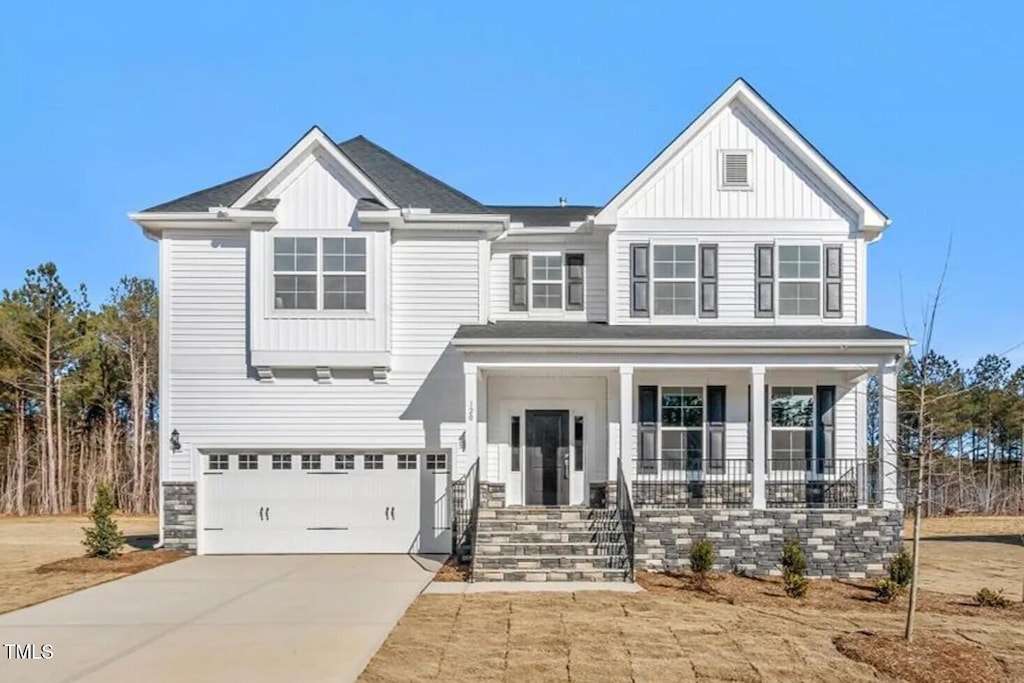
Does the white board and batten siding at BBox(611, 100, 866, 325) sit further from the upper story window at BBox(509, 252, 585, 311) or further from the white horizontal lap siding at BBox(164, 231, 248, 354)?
the white horizontal lap siding at BBox(164, 231, 248, 354)

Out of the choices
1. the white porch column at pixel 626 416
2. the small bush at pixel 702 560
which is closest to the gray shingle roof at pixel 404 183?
the white porch column at pixel 626 416

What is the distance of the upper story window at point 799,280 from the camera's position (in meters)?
17.8

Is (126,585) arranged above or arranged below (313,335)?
below

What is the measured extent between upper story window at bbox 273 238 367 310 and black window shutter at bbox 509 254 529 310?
127 inches

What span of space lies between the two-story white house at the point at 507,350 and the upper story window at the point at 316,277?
0.13 feet

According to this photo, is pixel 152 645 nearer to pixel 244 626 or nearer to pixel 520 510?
pixel 244 626

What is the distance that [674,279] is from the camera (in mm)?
17844

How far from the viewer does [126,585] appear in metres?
13.4

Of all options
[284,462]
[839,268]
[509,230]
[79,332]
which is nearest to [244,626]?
[284,462]

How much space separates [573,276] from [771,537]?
258 inches

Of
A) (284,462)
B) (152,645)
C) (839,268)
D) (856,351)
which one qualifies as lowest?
(152,645)

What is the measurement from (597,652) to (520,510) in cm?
698

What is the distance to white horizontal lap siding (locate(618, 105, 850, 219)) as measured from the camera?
701 inches

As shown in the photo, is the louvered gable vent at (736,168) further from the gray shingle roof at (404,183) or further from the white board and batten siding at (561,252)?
the gray shingle roof at (404,183)
